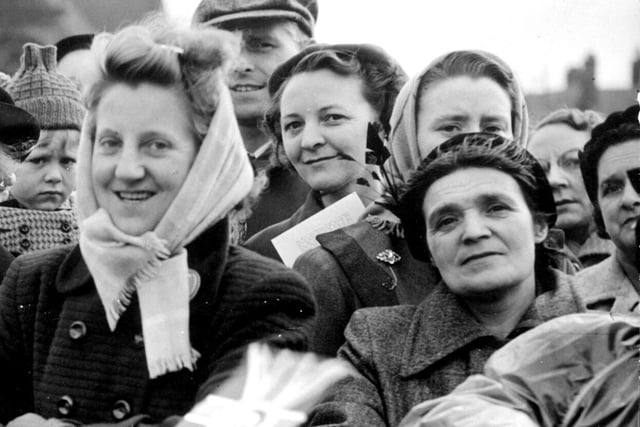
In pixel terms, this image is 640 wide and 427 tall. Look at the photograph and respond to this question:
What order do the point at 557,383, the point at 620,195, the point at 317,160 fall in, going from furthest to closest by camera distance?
1. the point at 317,160
2. the point at 620,195
3. the point at 557,383

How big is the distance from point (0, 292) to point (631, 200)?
2.03 m

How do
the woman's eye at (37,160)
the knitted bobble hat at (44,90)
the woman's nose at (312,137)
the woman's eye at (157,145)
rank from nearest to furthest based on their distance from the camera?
the woman's eye at (157,145) → the woman's nose at (312,137) → the knitted bobble hat at (44,90) → the woman's eye at (37,160)

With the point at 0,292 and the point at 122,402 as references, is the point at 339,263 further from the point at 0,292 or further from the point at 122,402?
the point at 0,292

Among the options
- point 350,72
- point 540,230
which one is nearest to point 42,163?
point 350,72

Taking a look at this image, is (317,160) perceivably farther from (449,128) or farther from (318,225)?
(449,128)

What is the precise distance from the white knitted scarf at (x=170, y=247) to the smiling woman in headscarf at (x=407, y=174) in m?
0.36

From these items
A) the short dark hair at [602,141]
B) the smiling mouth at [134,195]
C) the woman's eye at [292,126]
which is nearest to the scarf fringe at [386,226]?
the woman's eye at [292,126]

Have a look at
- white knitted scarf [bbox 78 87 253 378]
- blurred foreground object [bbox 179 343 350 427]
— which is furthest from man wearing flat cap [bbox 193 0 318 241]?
blurred foreground object [bbox 179 343 350 427]

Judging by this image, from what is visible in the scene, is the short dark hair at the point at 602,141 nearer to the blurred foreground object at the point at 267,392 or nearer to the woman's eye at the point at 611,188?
the woman's eye at the point at 611,188

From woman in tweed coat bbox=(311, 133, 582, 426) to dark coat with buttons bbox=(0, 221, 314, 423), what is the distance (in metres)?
0.27

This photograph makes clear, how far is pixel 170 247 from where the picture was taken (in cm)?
353

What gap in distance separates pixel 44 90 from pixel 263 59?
777mm

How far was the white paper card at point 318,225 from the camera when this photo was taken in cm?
363

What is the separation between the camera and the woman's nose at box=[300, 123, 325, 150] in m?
3.62
